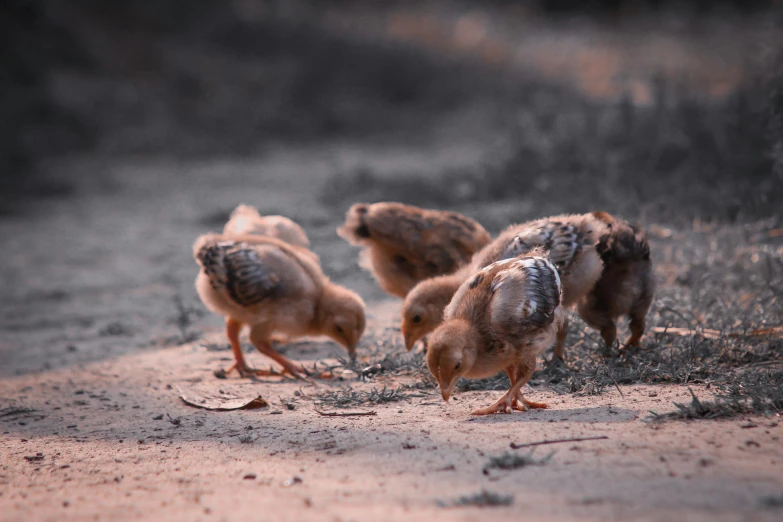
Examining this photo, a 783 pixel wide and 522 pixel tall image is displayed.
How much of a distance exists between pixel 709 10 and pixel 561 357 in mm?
25766

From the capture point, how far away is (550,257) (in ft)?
17.3

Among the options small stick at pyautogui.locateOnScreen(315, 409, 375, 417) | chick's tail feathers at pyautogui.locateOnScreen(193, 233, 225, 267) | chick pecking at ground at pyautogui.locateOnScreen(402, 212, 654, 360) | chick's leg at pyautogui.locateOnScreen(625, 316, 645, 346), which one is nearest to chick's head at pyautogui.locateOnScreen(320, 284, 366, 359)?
chick pecking at ground at pyautogui.locateOnScreen(402, 212, 654, 360)

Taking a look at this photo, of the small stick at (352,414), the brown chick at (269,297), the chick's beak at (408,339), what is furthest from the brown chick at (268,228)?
the small stick at (352,414)

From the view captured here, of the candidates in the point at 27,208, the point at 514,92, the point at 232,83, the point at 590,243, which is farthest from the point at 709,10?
the point at 590,243

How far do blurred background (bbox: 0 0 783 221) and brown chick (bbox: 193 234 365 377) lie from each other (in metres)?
3.75

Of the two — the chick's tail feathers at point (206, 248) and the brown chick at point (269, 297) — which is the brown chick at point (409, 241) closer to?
the brown chick at point (269, 297)

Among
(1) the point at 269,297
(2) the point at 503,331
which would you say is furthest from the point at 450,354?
(1) the point at 269,297

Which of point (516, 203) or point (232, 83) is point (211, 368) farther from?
point (232, 83)

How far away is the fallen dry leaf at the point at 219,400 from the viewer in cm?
506

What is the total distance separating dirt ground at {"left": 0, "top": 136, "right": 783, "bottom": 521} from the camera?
3.07m

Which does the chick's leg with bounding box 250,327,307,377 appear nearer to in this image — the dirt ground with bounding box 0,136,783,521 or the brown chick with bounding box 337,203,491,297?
the dirt ground with bounding box 0,136,783,521

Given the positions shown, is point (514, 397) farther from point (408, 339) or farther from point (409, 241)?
point (409, 241)

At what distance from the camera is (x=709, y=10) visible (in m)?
27.1

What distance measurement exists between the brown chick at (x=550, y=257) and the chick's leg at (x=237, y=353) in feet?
4.50
